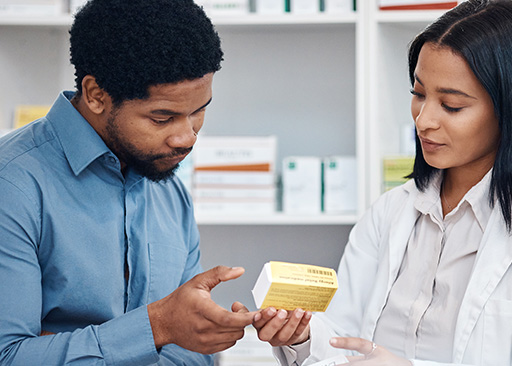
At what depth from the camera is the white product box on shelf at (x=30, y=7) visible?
2.08 meters

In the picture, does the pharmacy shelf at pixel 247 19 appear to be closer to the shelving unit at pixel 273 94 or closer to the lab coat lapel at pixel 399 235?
the shelving unit at pixel 273 94

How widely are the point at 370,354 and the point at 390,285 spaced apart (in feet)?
0.73

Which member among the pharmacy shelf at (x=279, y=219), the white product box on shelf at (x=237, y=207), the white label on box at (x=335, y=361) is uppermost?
the white product box on shelf at (x=237, y=207)

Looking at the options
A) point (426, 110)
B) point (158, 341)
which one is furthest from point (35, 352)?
point (426, 110)

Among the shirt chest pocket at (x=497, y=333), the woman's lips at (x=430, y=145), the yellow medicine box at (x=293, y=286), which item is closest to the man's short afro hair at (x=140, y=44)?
the yellow medicine box at (x=293, y=286)

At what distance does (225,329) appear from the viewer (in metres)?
1.05

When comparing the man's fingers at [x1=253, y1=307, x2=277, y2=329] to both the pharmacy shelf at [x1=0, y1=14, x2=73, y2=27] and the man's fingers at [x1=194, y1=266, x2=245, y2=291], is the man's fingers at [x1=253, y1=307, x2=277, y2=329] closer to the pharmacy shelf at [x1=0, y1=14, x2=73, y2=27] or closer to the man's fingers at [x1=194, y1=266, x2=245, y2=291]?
the man's fingers at [x1=194, y1=266, x2=245, y2=291]

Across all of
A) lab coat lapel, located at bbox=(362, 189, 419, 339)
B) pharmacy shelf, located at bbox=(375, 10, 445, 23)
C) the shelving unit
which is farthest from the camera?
the shelving unit

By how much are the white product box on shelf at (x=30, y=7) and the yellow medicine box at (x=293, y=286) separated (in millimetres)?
1457

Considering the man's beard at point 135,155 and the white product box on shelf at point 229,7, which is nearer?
the man's beard at point 135,155

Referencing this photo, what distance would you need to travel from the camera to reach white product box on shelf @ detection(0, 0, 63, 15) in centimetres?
208

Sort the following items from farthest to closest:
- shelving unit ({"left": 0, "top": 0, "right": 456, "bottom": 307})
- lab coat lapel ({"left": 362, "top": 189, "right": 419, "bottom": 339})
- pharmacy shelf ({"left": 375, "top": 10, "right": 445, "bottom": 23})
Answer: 1. shelving unit ({"left": 0, "top": 0, "right": 456, "bottom": 307})
2. pharmacy shelf ({"left": 375, "top": 10, "right": 445, "bottom": 23})
3. lab coat lapel ({"left": 362, "top": 189, "right": 419, "bottom": 339})

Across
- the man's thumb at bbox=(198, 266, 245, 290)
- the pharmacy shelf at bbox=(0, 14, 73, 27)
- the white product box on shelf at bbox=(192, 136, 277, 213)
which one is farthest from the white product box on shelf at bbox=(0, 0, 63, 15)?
the man's thumb at bbox=(198, 266, 245, 290)

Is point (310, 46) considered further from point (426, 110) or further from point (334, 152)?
point (426, 110)
